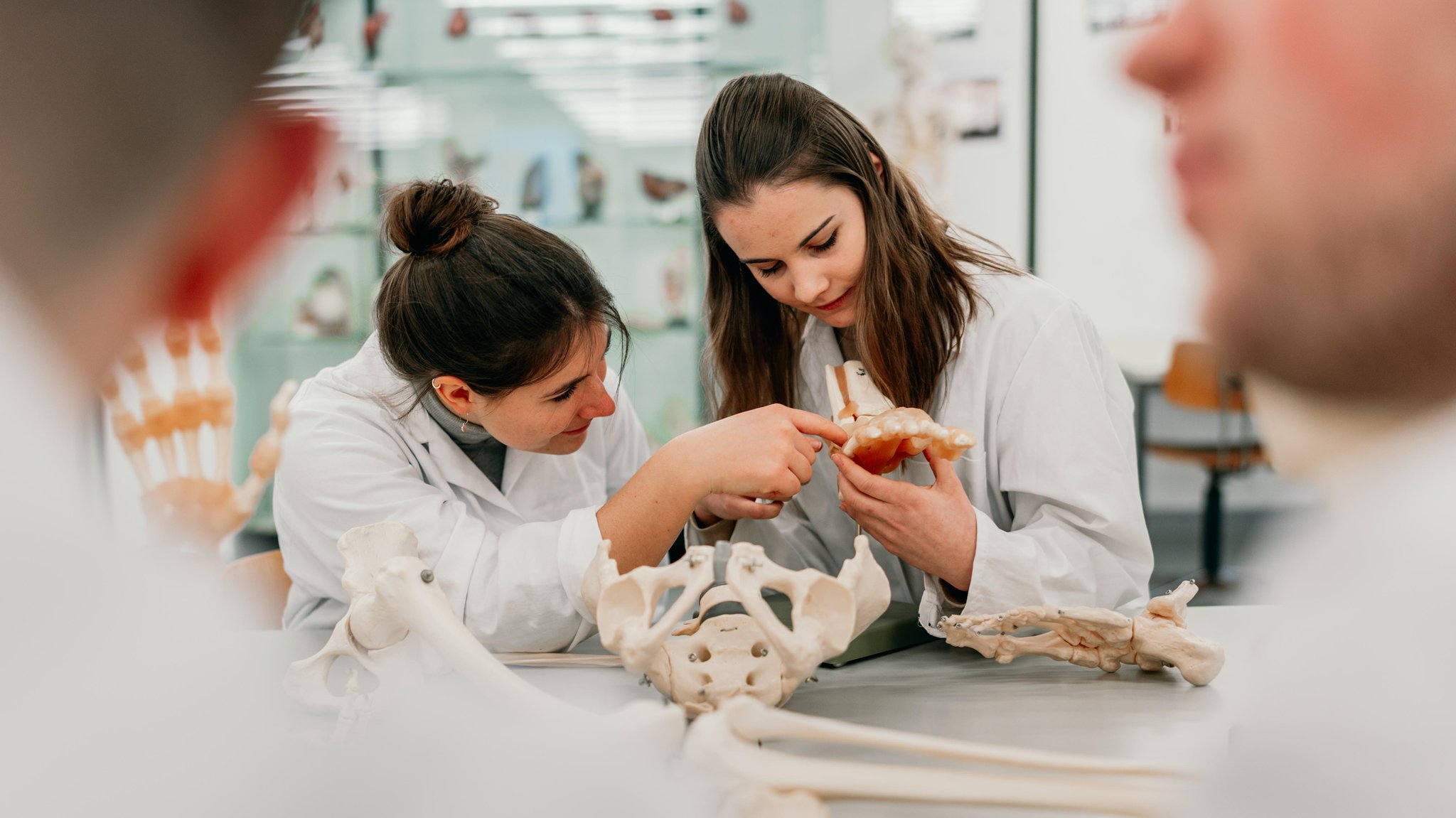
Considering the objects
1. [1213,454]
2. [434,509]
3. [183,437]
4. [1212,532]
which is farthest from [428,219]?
[1212,532]

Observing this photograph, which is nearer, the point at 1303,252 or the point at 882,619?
the point at 1303,252

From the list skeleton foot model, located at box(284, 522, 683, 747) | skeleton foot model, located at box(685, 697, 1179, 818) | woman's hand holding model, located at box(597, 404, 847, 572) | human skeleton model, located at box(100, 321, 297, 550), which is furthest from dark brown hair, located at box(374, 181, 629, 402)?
human skeleton model, located at box(100, 321, 297, 550)

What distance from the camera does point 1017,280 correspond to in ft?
4.88

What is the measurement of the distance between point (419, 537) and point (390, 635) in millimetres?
269

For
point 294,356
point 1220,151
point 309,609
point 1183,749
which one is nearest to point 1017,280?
point 1183,749

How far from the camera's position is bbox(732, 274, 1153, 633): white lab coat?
1.22 m

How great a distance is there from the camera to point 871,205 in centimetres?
142

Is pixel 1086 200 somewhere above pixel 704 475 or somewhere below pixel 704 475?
above

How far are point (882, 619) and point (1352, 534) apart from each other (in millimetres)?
1091

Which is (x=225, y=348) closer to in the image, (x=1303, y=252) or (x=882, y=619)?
(x=1303, y=252)

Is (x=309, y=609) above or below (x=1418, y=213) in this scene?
below

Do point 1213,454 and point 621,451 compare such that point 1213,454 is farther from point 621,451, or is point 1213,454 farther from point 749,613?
point 749,613

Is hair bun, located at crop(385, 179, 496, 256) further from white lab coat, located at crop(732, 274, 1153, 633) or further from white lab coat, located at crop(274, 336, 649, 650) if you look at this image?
white lab coat, located at crop(732, 274, 1153, 633)

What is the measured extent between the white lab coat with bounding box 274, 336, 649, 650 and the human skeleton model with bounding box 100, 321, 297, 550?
91cm
